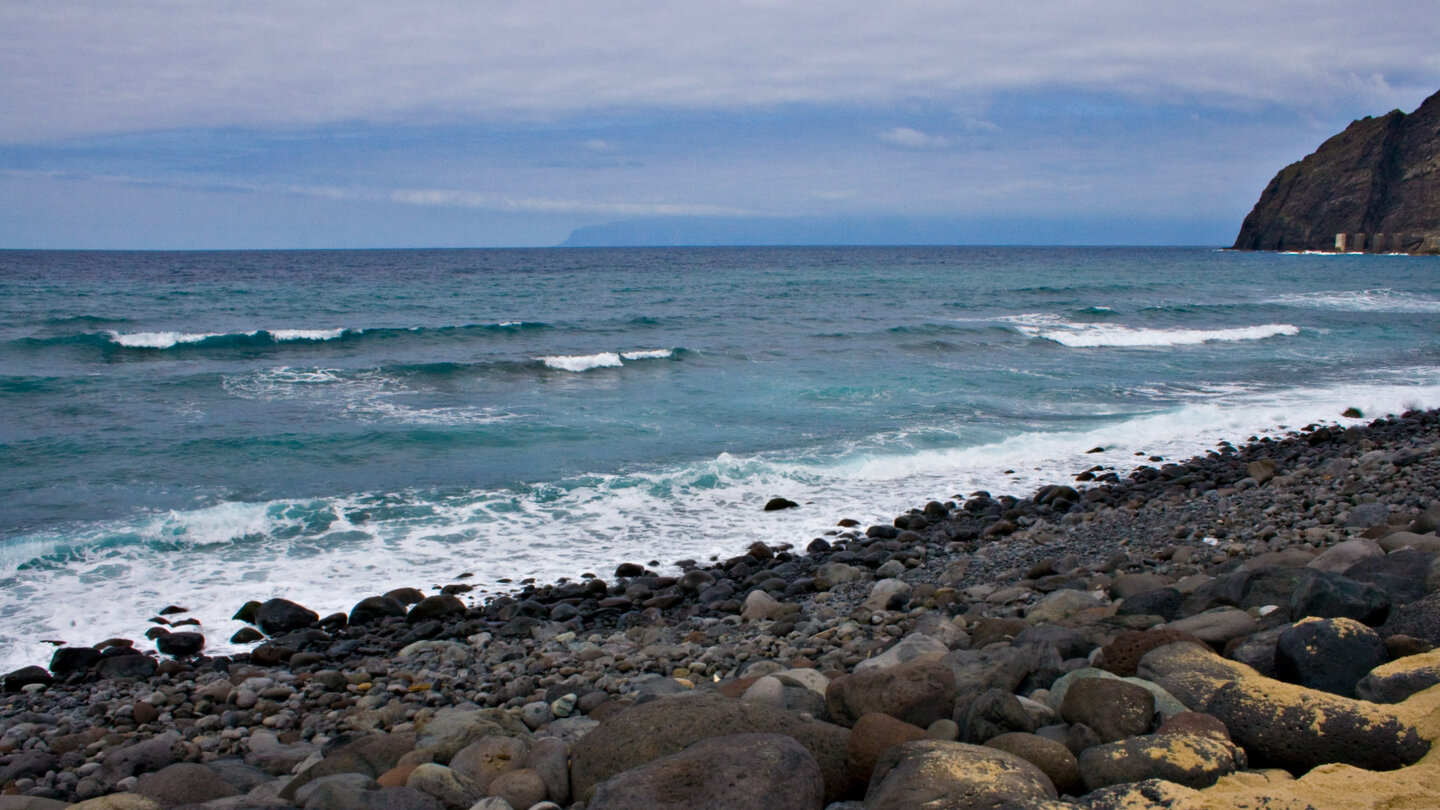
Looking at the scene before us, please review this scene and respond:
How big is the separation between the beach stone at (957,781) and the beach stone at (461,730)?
224 cm

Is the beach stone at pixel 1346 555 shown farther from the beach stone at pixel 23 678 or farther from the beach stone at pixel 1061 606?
the beach stone at pixel 23 678

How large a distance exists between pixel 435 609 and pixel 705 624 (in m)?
2.30

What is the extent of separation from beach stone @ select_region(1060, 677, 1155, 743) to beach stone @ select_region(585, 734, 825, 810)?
1.12 meters

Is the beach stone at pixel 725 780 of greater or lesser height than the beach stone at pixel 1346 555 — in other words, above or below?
below

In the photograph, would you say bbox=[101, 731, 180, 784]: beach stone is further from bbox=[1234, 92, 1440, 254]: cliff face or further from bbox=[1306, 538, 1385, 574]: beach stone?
bbox=[1234, 92, 1440, 254]: cliff face

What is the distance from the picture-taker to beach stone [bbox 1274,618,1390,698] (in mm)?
3369

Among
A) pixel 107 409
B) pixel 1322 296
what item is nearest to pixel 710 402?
Result: pixel 107 409

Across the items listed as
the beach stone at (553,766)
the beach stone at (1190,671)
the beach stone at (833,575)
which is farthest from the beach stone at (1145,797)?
the beach stone at (833,575)

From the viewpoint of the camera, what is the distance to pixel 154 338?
24422 millimetres

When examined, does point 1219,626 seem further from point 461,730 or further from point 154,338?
point 154,338

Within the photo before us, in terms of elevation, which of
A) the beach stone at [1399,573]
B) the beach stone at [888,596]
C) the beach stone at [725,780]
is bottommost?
the beach stone at [888,596]

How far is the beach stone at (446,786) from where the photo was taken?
12.1 feet

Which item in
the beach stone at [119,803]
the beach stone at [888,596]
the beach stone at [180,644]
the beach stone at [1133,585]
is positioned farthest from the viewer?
the beach stone at [888,596]

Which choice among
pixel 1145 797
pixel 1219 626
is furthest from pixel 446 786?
pixel 1219 626
